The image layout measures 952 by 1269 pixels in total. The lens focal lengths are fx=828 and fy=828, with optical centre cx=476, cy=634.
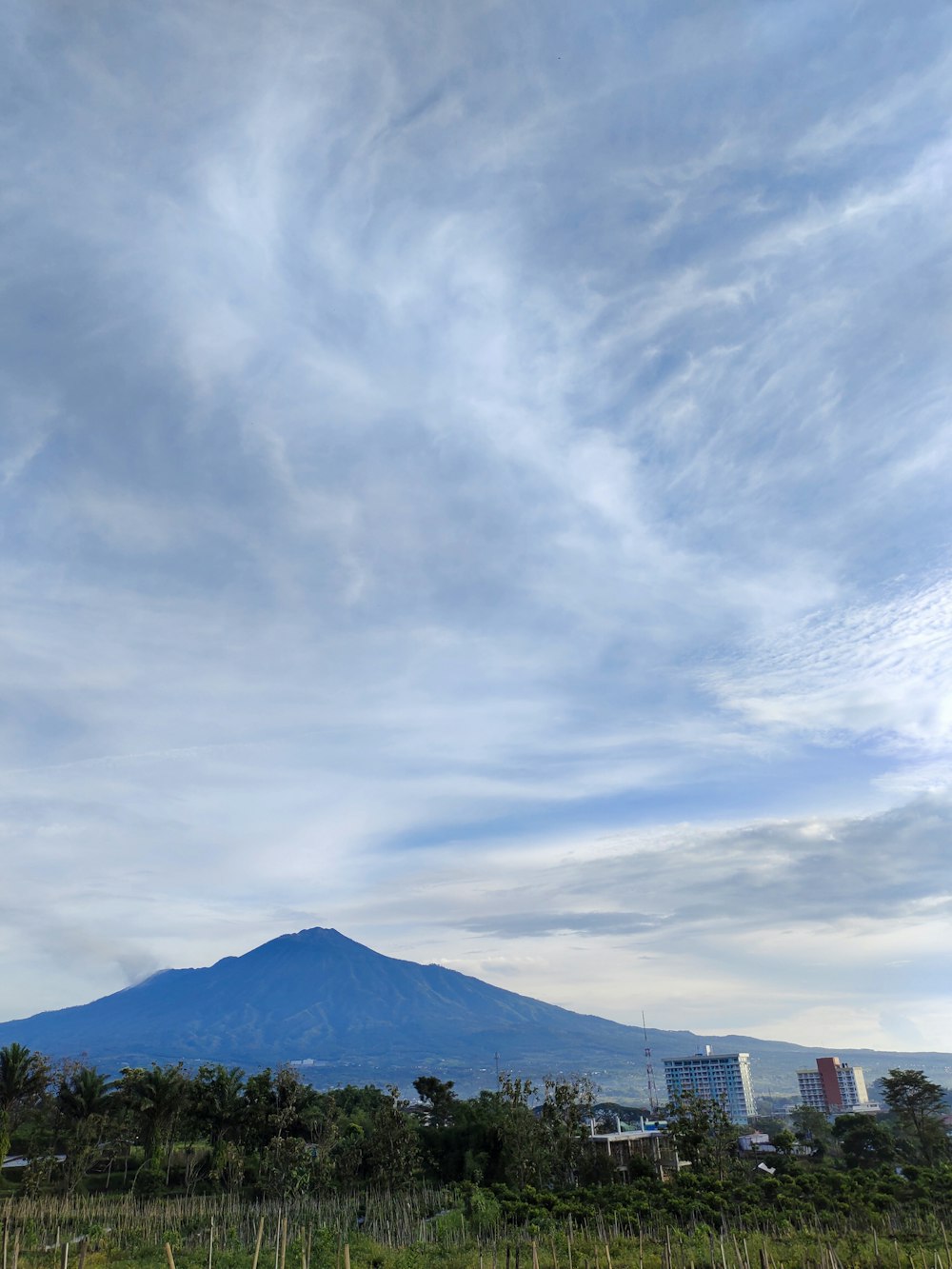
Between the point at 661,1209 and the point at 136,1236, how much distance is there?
47.4 feet

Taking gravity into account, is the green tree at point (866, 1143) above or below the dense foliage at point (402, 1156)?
below

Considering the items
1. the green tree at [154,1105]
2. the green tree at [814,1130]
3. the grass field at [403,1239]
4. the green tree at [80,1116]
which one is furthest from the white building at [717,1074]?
the grass field at [403,1239]

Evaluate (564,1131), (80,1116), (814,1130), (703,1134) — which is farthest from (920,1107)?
(80,1116)

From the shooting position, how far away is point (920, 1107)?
132 feet

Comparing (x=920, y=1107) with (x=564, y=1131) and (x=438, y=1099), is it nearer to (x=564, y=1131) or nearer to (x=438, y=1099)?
(x=564, y=1131)

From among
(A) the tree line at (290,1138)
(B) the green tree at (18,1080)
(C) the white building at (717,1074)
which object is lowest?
(C) the white building at (717,1074)

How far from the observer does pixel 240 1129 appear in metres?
32.8

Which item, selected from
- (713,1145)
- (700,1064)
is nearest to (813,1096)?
(700,1064)

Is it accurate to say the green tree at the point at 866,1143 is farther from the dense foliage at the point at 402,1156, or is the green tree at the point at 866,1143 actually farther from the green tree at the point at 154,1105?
the green tree at the point at 154,1105

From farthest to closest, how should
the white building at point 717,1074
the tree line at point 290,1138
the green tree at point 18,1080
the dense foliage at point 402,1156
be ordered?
the white building at point 717,1074, the green tree at point 18,1080, the tree line at point 290,1138, the dense foliage at point 402,1156

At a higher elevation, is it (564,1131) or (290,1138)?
(290,1138)

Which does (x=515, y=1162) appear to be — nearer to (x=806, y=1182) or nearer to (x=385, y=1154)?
(x=385, y=1154)

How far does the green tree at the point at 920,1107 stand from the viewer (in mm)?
39306

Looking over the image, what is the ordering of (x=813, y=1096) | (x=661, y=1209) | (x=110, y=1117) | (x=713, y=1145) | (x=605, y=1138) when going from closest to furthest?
(x=661, y=1209), (x=713, y=1145), (x=110, y=1117), (x=605, y=1138), (x=813, y=1096)
